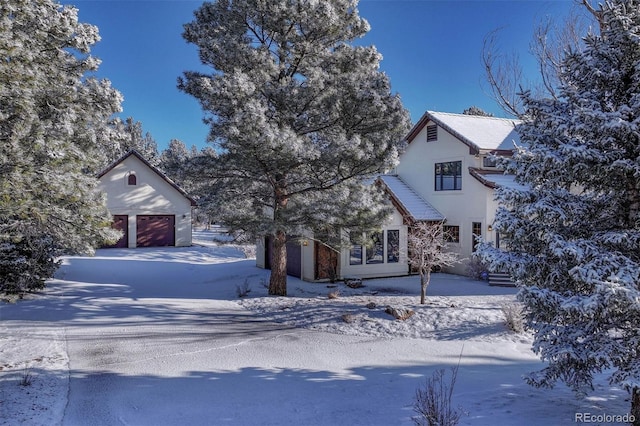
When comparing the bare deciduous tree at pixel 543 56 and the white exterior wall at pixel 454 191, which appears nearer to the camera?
the bare deciduous tree at pixel 543 56

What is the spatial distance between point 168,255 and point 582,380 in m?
25.6

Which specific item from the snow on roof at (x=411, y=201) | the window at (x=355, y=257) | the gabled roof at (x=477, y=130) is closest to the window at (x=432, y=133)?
the gabled roof at (x=477, y=130)

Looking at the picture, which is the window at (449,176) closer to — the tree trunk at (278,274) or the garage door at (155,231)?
the tree trunk at (278,274)

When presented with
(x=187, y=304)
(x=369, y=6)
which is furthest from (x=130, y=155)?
(x=369, y=6)

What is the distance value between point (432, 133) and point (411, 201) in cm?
374

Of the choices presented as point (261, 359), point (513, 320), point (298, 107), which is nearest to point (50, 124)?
point (261, 359)

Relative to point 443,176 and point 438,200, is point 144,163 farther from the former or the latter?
point 443,176

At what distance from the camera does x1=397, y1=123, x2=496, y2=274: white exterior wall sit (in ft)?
63.1

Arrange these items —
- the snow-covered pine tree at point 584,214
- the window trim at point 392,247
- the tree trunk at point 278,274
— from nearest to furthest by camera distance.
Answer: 1. the snow-covered pine tree at point 584,214
2. the tree trunk at point 278,274
3. the window trim at point 392,247

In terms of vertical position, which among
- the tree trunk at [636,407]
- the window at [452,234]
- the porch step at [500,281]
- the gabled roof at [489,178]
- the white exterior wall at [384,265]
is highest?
the gabled roof at [489,178]

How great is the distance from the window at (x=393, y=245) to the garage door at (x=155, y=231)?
19.4 meters

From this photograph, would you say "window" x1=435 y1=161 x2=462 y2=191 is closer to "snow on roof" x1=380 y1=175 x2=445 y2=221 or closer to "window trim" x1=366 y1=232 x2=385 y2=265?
"snow on roof" x1=380 y1=175 x2=445 y2=221

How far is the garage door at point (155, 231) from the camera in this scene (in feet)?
102

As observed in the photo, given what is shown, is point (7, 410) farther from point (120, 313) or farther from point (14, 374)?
point (120, 313)
